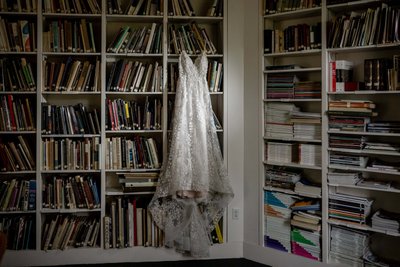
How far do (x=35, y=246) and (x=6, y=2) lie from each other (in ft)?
6.87

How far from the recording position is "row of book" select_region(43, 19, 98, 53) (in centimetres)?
330

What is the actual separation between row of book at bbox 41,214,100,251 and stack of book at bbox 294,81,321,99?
6.81 ft

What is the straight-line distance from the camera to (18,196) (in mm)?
3287

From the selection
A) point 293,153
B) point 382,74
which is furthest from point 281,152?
point 382,74

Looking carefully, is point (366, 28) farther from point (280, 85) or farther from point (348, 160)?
point (348, 160)

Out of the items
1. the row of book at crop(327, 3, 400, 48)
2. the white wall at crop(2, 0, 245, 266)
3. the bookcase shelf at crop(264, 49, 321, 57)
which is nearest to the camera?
the row of book at crop(327, 3, 400, 48)

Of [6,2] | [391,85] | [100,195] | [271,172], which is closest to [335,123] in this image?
[391,85]

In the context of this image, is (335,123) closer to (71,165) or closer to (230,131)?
(230,131)

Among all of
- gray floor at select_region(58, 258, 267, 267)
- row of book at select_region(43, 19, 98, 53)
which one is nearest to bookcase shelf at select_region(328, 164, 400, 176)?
gray floor at select_region(58, 258, 267, 267)

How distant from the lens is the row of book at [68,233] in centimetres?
333

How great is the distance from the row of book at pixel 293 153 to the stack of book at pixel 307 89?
16.2 inches

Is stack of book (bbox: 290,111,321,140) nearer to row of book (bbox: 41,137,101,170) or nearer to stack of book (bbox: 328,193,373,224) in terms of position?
stack of book (bbox: 328,193,373,224)

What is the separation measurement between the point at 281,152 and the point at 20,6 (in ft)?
8.34

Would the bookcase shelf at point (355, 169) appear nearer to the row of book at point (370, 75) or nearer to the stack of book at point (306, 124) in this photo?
the stack of book at point (306, 124)
